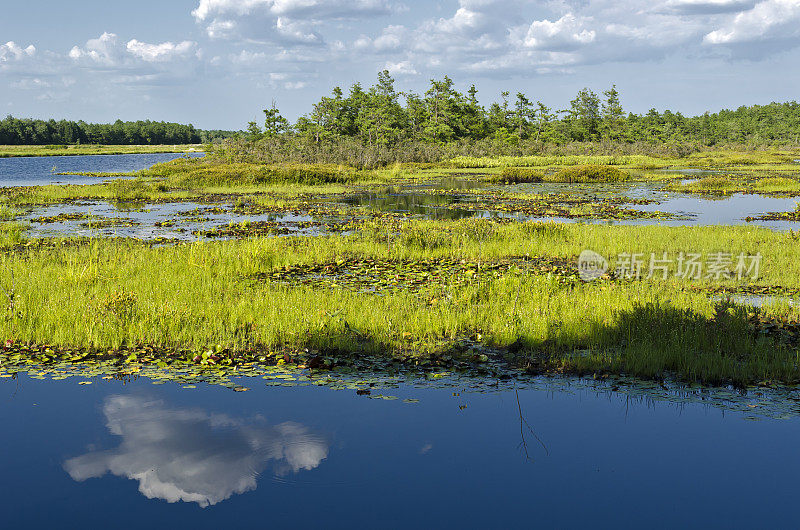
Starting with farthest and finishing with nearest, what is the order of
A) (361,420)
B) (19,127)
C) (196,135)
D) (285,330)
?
(196,135) < (19,127) < (285,330) < (361,420)

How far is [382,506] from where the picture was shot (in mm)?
4641

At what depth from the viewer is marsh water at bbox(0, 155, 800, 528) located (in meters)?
4.58

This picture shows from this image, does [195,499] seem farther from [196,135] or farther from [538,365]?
[196,135]

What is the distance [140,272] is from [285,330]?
4.80 meters

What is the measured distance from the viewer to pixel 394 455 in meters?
5.41

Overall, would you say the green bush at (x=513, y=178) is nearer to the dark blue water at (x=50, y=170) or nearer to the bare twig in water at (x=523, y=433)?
the dark blue water at (x=50, y=170)

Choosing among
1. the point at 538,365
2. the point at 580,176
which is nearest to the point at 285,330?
the point at 538,365

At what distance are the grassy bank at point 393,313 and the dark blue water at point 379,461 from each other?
4.24 ft

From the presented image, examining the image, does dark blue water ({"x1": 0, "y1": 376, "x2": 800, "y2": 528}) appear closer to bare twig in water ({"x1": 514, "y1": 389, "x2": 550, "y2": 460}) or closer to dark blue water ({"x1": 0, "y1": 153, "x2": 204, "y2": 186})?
bare twig in water ({"x1": 514, "y1": 389, "x2": 550, "y2": 460})

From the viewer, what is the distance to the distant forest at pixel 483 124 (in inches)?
2768
